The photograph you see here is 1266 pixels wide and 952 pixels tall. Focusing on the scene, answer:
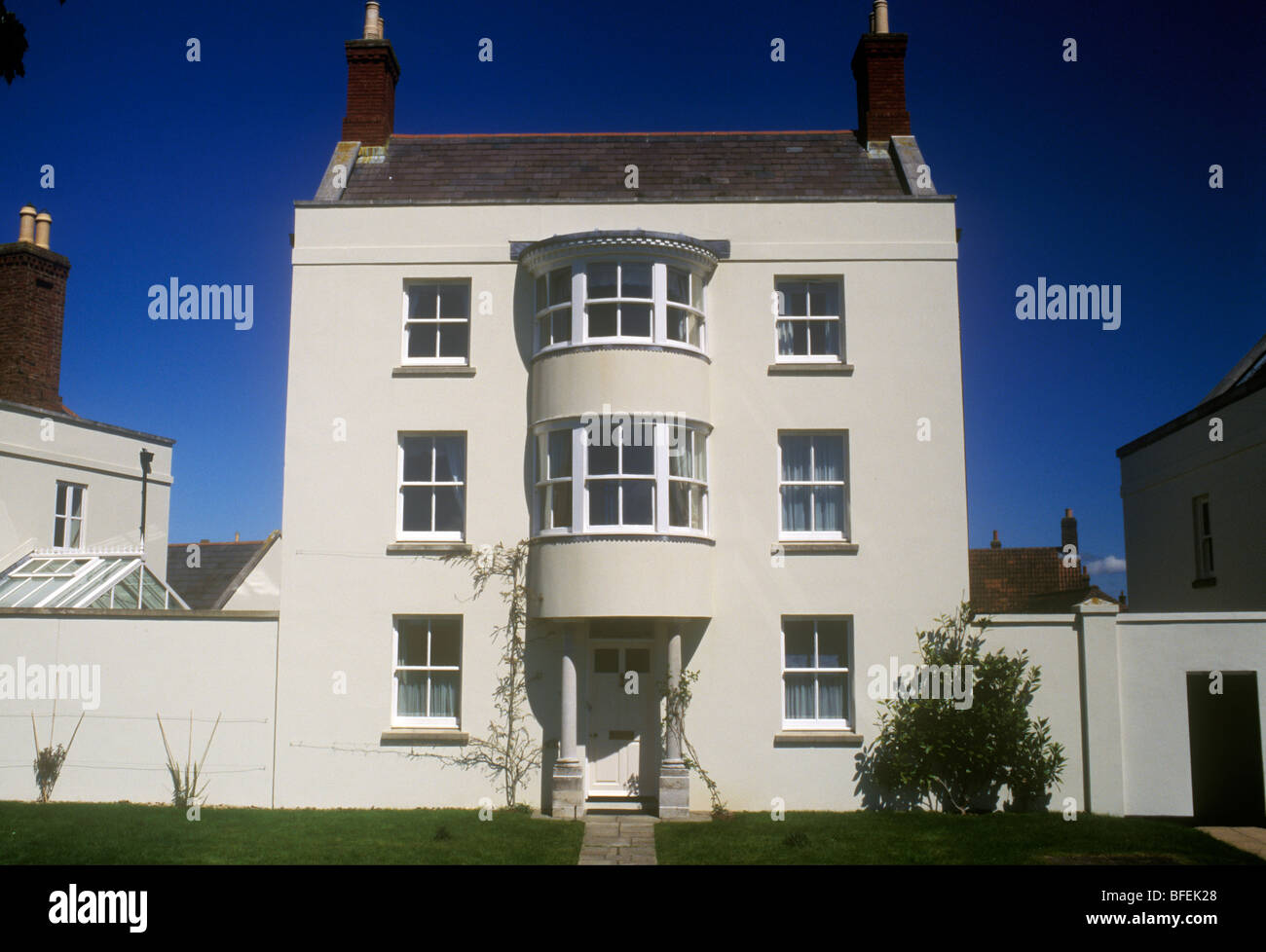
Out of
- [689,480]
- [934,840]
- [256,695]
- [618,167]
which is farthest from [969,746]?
[618,167]

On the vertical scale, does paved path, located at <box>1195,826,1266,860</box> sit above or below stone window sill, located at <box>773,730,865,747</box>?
below

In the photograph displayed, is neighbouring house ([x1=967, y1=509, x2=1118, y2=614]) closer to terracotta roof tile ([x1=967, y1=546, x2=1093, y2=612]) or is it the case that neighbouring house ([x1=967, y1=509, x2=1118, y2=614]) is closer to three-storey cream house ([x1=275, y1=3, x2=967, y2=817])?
terracotta roof tile ([x1=967, y1=546, x2=1093, y2=612])

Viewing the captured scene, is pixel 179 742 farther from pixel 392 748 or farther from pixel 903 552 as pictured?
pixel 903 552

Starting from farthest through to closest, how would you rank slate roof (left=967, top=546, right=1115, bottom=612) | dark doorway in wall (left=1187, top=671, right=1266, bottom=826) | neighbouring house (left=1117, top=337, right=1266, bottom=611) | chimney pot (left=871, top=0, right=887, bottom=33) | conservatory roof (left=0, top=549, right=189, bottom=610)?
slate roof (left=967, top=546, right=1115, bottom=612) → chimney pot (left=871, top=0, right=887, bottom=33) → conservatory roof (left=0, top=549, right=189, bottom=610) → neighbouring house (left=1117, top=337, right=1266, bottom=611) → dark doorway in wall (left=1187, top=671, right=1266, bottom=826)

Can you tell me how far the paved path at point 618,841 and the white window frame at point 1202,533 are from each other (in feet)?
37.8

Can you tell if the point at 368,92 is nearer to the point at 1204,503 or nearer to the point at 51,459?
the point at 51,459

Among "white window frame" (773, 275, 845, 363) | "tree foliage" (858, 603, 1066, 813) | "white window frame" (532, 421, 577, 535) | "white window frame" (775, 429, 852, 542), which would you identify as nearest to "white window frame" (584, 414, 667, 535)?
"white window frame" (532, 421, 577, 535)

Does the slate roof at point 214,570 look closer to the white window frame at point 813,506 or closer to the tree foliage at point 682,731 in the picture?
the tree foliage at point 682,731

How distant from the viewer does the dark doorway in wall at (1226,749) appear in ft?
53.6

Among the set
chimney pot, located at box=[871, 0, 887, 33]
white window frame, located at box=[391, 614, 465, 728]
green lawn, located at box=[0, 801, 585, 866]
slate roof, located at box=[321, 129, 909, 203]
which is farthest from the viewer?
chimney pot, located at box=[871, 0, 887, 33]

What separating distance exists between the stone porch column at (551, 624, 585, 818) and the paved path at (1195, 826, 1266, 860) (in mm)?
1111

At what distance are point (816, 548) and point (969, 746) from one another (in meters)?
3.65

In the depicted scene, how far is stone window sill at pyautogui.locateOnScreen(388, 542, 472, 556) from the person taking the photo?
17.3 meters

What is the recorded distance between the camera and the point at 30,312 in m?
24.3
